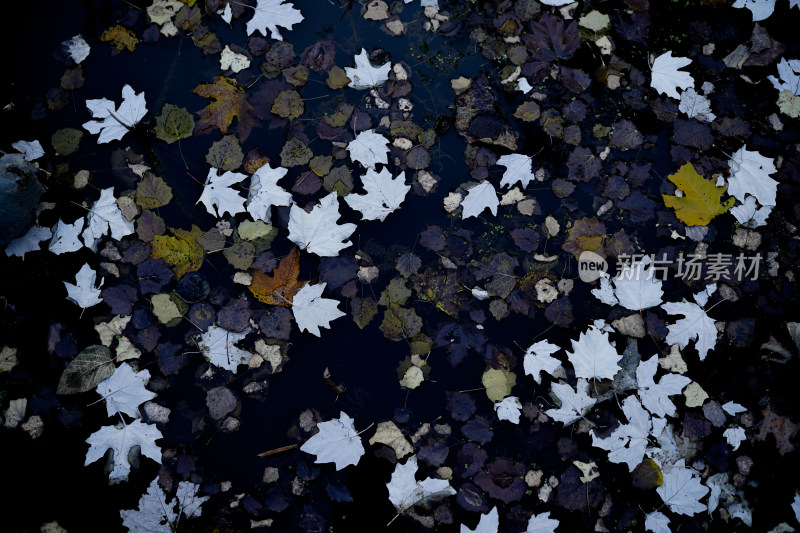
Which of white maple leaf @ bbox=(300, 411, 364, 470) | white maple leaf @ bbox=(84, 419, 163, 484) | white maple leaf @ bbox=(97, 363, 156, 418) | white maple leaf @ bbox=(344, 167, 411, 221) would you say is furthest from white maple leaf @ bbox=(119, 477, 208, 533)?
white maple leaf @ bbox=(344, 167, 411, 221)

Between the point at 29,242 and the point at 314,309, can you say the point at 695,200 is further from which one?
the point at 29,242

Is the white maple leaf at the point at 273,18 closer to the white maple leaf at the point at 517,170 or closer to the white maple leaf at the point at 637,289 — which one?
the white maple leaf at the point at 517,170

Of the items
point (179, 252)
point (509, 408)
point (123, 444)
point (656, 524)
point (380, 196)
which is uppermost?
point (380, 196)

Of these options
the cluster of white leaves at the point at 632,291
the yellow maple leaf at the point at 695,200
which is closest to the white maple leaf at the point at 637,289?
the cluster of white leaves at the point at 632,291

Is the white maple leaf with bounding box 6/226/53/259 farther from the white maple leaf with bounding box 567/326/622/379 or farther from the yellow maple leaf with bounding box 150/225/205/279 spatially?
the white maple leaf with bounding box 567/326/622/379

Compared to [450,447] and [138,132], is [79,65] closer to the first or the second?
[138,132]

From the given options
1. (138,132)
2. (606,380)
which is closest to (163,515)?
(138,132)

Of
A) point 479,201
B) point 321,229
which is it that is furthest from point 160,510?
point 479,201
